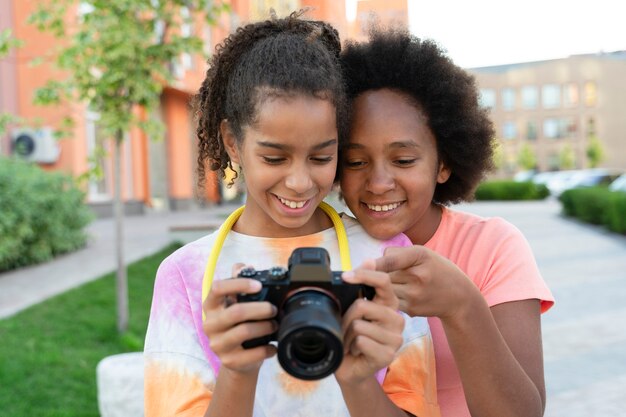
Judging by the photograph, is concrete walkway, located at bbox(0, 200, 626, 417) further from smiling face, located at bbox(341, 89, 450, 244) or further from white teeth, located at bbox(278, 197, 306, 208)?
white teeth, located at bbox(278, 197, 306, 208)

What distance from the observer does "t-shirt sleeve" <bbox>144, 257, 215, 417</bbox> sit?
142 centimetres

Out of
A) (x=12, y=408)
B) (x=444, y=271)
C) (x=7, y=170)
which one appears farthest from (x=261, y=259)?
(x=7, y=170)

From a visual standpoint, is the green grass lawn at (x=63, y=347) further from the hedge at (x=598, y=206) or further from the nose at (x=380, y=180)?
the hedge at (x=598, y=206)

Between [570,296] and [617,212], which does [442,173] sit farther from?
[617,212]

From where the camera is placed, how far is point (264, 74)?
1.50 m

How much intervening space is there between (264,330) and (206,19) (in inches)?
201

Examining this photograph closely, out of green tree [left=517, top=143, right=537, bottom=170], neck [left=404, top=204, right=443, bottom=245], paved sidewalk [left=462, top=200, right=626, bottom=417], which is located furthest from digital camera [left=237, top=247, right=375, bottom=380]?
green tree [left=517, top=143, right=537, bottom=170]

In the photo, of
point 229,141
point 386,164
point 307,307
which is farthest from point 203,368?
point 386,164

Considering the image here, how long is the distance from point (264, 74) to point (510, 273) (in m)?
0.76

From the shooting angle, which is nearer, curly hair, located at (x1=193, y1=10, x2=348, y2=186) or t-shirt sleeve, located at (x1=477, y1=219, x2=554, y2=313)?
curly hair, located at (x1=193, y1=10, x2=348, y2=186)

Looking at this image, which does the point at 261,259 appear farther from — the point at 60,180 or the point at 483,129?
the point at 60,180

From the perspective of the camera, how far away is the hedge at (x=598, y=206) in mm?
13617

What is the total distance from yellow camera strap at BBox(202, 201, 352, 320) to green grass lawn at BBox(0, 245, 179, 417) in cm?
309

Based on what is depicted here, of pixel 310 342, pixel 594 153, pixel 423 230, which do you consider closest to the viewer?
pixel 310 342
